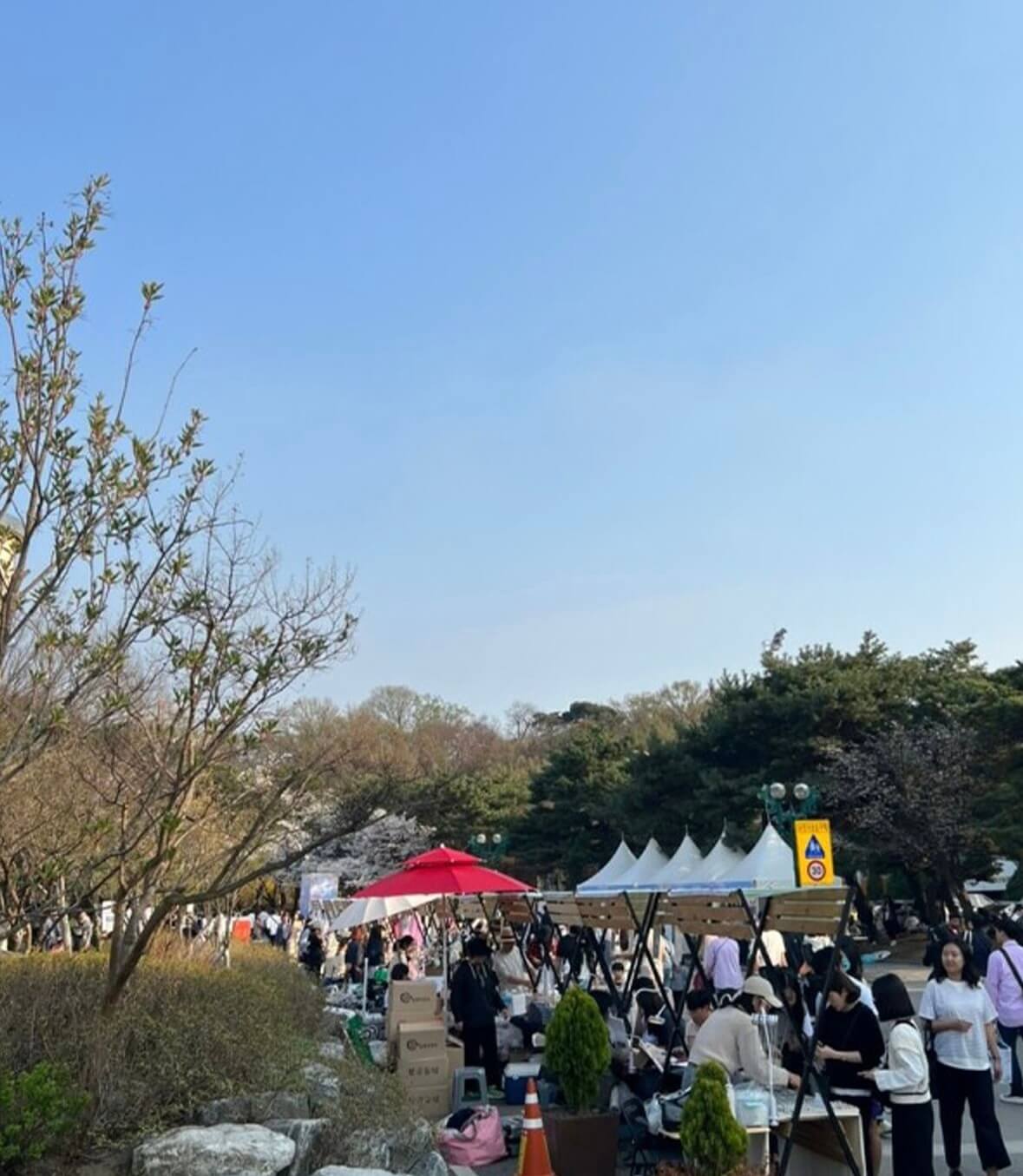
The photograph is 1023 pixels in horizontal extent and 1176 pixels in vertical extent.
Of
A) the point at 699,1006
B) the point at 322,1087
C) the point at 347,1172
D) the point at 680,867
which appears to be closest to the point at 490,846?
the point at 680,867

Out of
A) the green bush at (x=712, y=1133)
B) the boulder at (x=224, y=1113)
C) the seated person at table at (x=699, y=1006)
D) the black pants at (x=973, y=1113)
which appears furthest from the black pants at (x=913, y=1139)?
the boulder at (x=224, y=1113)

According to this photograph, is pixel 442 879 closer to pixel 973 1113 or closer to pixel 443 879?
pixel 443 879

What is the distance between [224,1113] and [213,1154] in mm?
1064

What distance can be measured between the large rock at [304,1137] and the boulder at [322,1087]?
440mm

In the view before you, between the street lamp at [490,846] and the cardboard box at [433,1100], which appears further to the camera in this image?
the street lamp at [490,846]

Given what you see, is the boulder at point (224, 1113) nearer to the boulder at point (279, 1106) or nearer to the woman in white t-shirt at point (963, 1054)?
the boulder at point (279, 1106)

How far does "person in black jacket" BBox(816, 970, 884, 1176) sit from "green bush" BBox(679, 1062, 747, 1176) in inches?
49.4

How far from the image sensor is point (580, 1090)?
25.9ft

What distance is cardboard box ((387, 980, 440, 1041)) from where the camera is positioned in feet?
38.4

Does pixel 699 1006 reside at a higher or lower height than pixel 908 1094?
higher

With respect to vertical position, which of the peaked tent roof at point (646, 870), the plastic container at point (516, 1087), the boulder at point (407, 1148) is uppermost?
the peaked tent roof at point (646, 870)

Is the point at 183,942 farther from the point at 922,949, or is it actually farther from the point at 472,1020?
the point at 922,949

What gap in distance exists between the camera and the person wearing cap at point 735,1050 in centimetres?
721

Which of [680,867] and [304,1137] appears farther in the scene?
[680,867]
